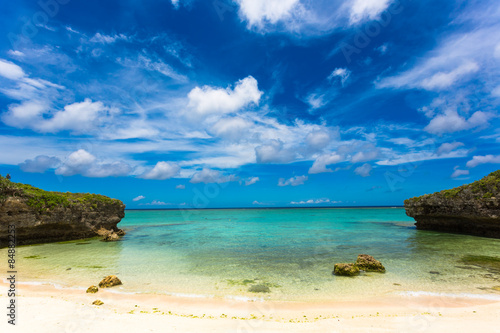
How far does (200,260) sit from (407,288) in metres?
14.4

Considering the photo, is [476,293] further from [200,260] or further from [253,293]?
[200,260]

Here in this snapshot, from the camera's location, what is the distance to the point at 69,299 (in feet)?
36.2

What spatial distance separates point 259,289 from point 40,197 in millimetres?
28689

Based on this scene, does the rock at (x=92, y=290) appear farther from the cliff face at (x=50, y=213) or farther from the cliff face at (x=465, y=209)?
the cliff face at (x=465, y=209)

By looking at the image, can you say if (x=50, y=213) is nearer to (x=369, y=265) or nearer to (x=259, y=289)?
(x=259, y=289)

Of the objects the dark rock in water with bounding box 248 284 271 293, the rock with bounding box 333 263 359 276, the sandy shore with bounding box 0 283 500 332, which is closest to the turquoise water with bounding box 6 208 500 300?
the dark rock in water with bounding box 248 284 271 293

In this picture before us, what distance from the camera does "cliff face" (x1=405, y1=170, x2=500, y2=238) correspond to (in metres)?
29.4

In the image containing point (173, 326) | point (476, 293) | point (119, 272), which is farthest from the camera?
point (119, 272)

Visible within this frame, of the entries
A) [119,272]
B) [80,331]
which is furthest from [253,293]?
[119,272]

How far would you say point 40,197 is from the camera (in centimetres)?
2739

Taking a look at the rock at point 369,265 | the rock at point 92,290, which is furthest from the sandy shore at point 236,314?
the rock at point 369,265

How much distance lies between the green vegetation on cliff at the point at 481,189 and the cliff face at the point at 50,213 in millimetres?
49883

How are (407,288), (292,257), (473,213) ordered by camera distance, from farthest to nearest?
(473,213), (292,257), (407,288)

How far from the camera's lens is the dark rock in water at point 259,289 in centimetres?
1248
